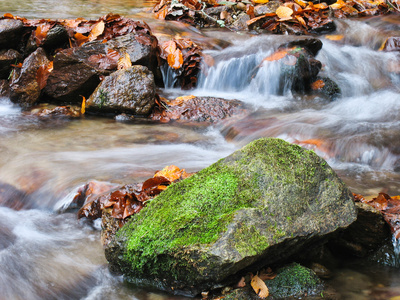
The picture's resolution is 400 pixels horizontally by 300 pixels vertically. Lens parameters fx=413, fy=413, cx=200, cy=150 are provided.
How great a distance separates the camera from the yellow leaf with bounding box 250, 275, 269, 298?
2.56 meters

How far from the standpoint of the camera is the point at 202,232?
2.58 m

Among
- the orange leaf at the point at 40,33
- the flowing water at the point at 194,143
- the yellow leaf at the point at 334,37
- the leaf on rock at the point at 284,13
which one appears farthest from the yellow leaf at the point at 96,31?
the yellow leaf at the point at 334,37

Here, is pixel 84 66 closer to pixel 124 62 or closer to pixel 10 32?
pixel 124 62

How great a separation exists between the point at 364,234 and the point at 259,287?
1.14 meters

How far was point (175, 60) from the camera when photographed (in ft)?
24.4

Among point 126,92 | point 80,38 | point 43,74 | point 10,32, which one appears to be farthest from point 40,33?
point 126,92

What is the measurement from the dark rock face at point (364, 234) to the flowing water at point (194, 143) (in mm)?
134

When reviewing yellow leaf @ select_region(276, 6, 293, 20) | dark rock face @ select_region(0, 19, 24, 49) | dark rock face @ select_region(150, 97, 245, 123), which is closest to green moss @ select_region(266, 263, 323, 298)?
dark rock face @ select_region(150, 97, 245, 123)

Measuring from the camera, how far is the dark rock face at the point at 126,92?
6230 millimetres

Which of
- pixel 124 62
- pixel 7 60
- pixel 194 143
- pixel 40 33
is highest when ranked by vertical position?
pixel 40 33

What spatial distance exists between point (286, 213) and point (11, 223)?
240cm

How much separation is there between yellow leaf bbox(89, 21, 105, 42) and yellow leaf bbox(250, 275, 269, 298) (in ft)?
19.6

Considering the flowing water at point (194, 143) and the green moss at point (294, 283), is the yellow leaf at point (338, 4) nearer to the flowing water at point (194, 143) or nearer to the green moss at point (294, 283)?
the flowing water at point (194, 143)

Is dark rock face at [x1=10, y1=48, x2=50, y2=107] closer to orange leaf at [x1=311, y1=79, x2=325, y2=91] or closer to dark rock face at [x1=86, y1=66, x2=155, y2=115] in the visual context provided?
dark rock face at [x1=86, y1=66, x2=155, y2=115]
